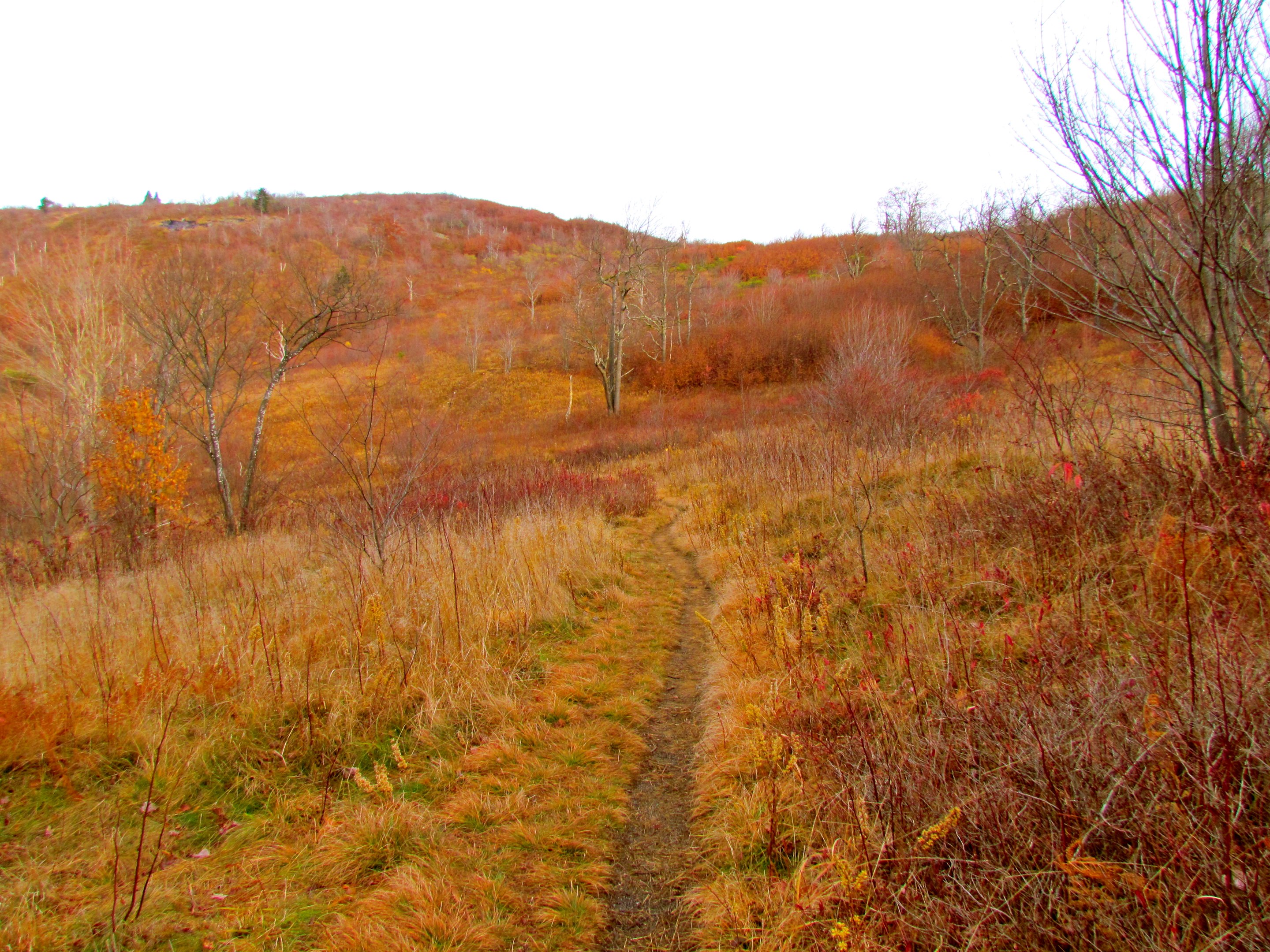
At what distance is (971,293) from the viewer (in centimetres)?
3027

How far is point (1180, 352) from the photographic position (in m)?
3.34

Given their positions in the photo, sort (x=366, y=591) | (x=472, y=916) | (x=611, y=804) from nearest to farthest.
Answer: (x=472, y=916) → (x=611, y=804) → (x=366, y=591)

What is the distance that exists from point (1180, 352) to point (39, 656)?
302 inches

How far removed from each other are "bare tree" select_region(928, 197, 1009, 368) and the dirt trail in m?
24.5

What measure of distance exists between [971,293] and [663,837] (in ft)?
114

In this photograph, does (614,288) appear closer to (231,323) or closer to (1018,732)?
(231,323)

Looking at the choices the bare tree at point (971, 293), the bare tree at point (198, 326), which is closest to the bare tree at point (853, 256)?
the bare tree at point (971, 293)

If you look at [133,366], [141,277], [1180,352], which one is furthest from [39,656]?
[133,366]

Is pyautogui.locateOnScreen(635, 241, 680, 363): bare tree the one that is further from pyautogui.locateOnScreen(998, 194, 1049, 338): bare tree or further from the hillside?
pyautogui.locateOnScreen(998, 194, 1049, 338): bare tree

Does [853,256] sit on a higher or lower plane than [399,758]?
higher

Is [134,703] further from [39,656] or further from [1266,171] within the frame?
[1266,171]

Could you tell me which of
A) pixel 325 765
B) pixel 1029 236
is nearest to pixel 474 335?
pixel 1029 236

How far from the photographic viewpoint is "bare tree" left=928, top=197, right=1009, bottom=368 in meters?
25.3

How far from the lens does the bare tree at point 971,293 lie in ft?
83.0
